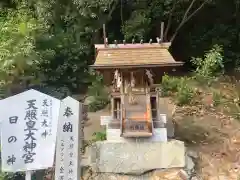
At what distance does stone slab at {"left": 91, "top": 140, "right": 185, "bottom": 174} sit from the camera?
795 centimetres

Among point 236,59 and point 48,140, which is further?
point 236,59

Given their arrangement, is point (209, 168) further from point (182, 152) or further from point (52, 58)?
point (52, 58)

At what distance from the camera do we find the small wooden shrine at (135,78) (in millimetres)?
7793

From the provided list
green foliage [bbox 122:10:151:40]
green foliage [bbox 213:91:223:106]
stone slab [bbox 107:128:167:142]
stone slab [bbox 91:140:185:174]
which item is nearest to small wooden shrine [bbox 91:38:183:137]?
stone slab [bbox 107:128:167:142]

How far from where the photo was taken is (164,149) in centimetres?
805

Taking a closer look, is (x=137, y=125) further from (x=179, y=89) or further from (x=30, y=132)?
(x=179, y=89)

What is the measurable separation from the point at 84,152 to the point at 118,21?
21.3ft

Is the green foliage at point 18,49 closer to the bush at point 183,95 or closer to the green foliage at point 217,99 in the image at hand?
the bush at point 183,95

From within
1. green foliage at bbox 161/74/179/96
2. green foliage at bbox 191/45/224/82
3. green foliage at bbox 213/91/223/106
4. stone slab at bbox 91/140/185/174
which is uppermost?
green foliage at bbox 191/45/224/82

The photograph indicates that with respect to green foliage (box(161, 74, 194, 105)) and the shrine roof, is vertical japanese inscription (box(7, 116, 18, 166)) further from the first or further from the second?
green foliage (box(161, 74, 194, 105))

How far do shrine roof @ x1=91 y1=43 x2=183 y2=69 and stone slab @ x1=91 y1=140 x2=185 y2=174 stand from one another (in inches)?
60.4

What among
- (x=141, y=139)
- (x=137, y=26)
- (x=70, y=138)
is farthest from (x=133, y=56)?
(x=137, y=26)

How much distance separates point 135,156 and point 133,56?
1.90 meters

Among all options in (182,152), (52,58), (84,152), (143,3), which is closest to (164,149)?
(182,152)
